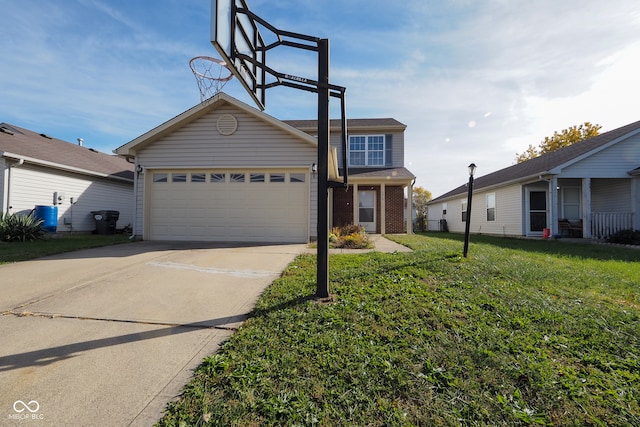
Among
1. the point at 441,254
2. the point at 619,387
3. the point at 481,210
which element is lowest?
the point at 619,387

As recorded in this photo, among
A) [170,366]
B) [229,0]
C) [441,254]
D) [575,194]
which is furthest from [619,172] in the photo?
[170,366]

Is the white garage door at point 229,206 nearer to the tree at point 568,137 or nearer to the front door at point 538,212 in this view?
the front door at point 538,212

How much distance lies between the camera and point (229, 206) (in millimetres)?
9219

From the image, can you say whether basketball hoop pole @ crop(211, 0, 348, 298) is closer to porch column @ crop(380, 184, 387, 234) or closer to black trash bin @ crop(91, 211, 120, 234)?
porch column @ crop(380, 184, 387, 234)

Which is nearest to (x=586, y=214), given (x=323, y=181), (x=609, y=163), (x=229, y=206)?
(x=609, y=163)

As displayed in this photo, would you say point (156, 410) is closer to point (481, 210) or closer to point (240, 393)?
Answer: point (240, 393)

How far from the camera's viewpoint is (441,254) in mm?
6512

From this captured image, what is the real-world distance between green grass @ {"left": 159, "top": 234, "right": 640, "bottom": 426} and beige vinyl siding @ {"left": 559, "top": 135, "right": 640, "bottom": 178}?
10351 mm

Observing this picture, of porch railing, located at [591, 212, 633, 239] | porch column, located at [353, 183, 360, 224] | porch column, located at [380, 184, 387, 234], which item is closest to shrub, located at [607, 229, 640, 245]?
porch railing, located at [591, 212, 633, 239]

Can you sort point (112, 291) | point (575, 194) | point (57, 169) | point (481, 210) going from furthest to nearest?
point (481, 210), point (575, 194), point (57, 169), point (112, 291)

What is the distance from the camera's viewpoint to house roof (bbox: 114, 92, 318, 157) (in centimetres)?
891

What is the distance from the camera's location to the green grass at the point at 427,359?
189cm

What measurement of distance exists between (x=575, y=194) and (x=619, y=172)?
1.83 m

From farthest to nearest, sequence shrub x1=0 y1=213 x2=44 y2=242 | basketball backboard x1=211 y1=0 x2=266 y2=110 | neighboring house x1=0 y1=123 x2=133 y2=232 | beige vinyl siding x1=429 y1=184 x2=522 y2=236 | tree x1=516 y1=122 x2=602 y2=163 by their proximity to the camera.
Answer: tree x1=516 y1=122 x2=602 y2=163 < beige vinyl siding x1=429 y1=184 x2=522 y2=236 < neighboring house x1=0 y1=123 x2=133 y2=232 < shrub x1=0 y1=213 x2=44 y2=242 < basketball backboard x1=211 y1=0 x2=266 y2=110
